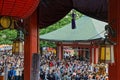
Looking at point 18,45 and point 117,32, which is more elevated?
point 117,32

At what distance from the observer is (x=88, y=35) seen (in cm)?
1902

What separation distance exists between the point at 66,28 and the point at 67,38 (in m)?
1.70

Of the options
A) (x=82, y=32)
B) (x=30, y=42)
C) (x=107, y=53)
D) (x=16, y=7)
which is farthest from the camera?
(x=82, y=32)

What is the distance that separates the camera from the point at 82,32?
20.0 m

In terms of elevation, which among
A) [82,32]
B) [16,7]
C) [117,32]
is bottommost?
[117,32]

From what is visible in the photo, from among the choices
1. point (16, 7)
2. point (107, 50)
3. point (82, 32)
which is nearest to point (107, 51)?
point (107, 50)

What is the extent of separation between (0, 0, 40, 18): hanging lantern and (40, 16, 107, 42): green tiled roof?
14.3 metres

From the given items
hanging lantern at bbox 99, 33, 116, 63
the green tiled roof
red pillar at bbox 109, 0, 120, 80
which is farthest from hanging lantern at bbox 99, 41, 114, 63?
the green tiled roof

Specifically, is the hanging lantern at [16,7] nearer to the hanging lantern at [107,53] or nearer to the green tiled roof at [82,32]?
the hanging lantern at [107,53]

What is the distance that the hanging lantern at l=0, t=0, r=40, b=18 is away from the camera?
3.38 m

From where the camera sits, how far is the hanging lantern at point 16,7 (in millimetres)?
3377

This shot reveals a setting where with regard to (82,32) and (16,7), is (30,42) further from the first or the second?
(82,32)

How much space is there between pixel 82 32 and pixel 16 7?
16.6 m

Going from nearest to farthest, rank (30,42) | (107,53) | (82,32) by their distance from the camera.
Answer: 1. (107,53)
2. (30,42)
3. (82,32)
